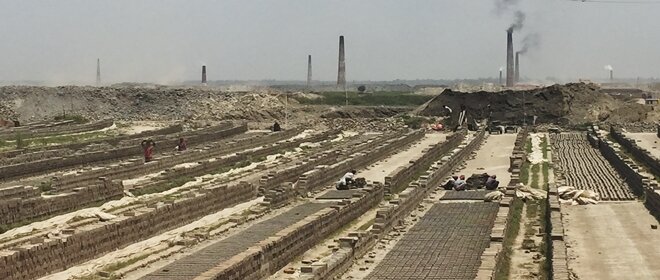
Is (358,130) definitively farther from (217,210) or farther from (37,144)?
(217,210)

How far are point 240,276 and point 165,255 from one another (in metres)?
3.22

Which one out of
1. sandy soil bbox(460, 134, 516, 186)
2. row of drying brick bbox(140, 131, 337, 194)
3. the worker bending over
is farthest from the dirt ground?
row of drying brick bbox(140, 131, 337, 194)

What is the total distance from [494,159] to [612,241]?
54.5 feet

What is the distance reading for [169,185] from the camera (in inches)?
974

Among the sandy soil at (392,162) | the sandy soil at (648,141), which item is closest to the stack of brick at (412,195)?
the sandy soil at (392,162)

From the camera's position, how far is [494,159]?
33.8 metres

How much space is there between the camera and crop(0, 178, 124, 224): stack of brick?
61.9ft

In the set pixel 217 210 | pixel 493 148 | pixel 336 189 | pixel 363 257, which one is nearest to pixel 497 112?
pixel 493 148

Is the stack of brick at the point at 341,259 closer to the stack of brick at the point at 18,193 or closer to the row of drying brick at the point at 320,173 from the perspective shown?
the row of drying brick at the point at 320,173

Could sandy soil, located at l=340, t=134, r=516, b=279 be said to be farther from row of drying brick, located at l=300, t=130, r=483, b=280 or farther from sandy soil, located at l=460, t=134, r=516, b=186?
row of drying brick, located at l=300, t=130, r=483, b=280

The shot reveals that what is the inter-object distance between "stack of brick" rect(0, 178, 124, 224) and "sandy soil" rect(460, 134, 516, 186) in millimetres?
9937

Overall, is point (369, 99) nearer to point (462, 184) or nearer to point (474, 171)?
point (474, 171)

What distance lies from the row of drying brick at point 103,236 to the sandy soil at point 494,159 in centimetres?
872

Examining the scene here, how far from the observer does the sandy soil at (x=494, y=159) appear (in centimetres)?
2961
